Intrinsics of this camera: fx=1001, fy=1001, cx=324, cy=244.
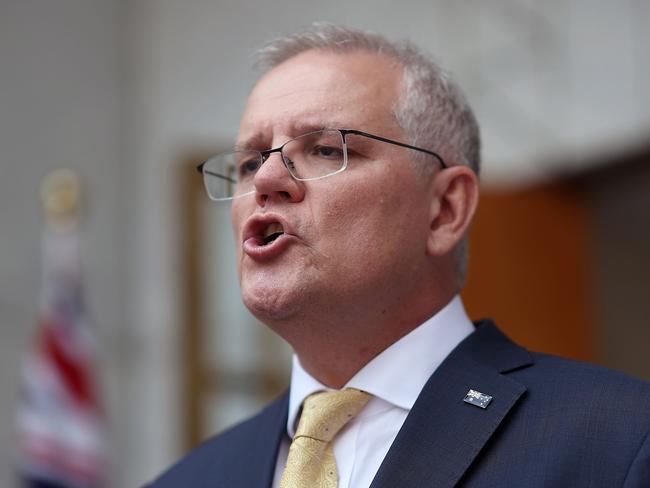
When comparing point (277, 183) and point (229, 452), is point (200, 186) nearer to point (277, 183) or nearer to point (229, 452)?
point (229, 452)

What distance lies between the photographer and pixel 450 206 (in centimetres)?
185

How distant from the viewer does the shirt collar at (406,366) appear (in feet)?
5.44

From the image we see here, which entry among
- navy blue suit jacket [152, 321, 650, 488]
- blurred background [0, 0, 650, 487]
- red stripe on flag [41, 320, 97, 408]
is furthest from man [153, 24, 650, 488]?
blurred background [0, 0, 650, 487]

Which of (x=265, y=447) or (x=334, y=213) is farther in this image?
(x=265, y=447)

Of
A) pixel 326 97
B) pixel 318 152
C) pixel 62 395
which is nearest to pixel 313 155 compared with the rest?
pixel 318 152

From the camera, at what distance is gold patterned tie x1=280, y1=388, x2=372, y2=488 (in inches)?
62.3

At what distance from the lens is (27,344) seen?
485cm

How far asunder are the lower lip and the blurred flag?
2.37 m

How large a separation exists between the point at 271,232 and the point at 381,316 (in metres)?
0.24

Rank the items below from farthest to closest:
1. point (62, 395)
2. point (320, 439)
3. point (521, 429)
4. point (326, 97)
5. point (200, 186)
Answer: point (200, 186) < point (62, 395) < point (326, 97) < point (320, 439) < point (521, 429)

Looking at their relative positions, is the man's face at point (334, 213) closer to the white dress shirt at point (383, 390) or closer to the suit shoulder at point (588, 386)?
the white dress shirt at point (383, 390)

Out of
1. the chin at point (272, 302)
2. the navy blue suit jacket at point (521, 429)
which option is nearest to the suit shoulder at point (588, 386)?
the navy blue suit jacket at point (521, 429)

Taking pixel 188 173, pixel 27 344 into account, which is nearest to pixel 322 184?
pixel 188 173

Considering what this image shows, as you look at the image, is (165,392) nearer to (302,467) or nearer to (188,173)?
(188,173)
